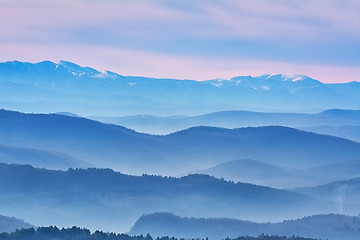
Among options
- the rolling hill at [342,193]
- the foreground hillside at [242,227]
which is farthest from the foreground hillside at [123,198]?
the foreground hillside at [242,227]

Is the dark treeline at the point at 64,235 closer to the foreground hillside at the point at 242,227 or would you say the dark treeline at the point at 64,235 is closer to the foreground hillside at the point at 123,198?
the foreground hillside at the point at 242,227

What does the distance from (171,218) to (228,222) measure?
671cm

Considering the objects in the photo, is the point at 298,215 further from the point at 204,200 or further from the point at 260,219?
the point at 204,200

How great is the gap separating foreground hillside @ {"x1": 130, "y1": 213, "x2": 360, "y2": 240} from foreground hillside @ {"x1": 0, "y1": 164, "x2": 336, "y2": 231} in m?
31.3

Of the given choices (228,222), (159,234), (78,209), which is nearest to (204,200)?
(78,209)

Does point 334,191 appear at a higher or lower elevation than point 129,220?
higher

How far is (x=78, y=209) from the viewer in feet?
504

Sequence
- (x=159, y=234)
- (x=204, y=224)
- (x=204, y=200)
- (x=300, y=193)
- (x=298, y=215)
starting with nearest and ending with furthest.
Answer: (x=159, y=234) < (x=204, y=224) < (x=298, y=215) < (x=204, y=200) < (x=300, y=193)

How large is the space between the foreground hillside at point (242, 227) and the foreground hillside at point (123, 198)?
31.3 metres

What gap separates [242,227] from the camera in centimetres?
11162

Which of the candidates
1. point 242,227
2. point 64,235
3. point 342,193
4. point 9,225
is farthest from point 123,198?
point 64,235

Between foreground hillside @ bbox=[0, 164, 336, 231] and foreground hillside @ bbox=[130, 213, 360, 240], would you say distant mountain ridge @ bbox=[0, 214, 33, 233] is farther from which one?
foreground hillside @ bbox=[0, 164, 336, 231]

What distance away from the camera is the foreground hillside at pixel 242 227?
10338 cm

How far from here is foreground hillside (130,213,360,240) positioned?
103375mm
